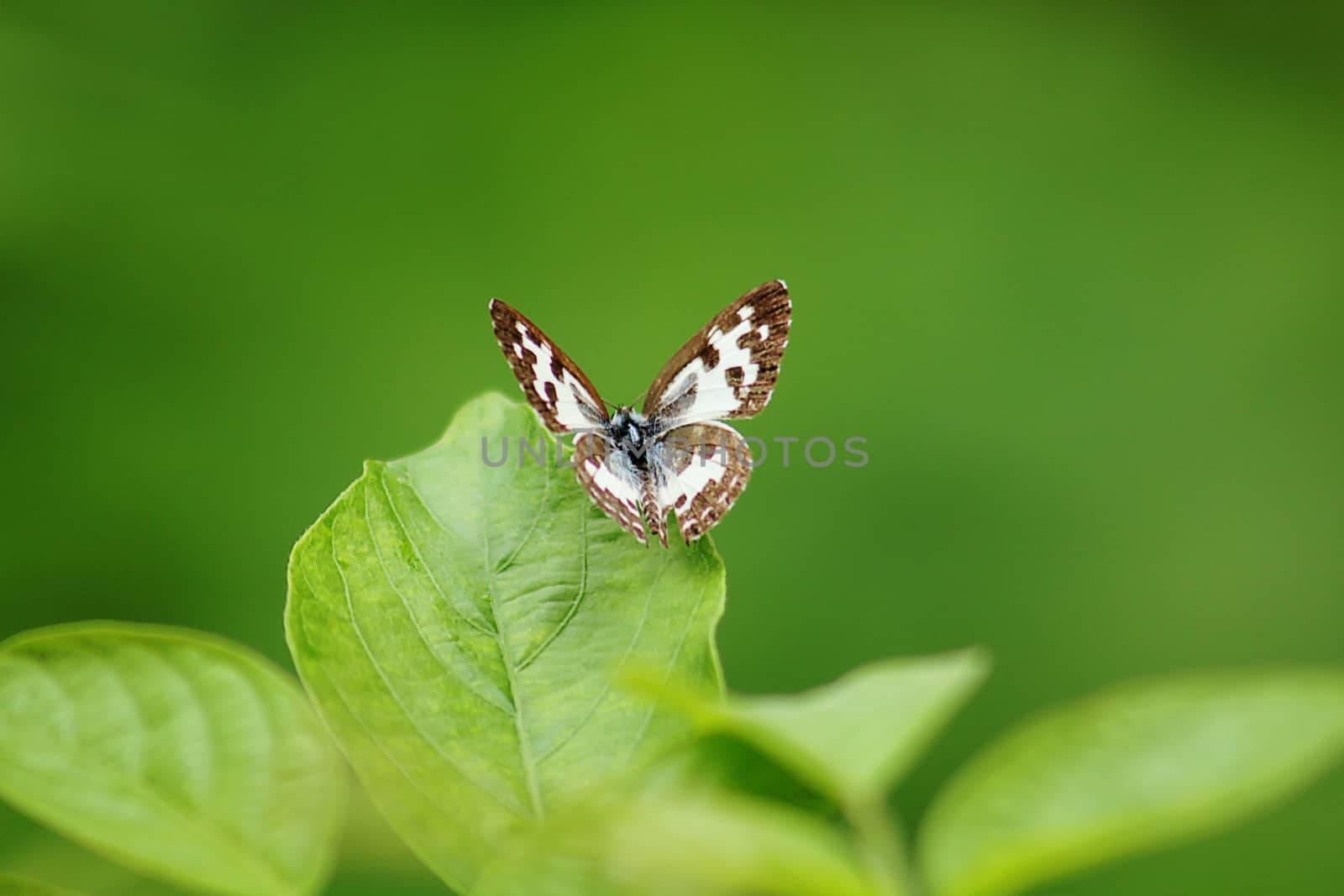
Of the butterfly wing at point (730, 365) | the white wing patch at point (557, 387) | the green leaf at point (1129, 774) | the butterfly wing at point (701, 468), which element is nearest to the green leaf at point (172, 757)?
the green leaf at point (1129, 774)

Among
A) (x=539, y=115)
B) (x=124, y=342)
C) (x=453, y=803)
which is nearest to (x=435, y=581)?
(x=453, y=803)

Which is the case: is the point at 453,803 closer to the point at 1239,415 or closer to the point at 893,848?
the point at 893,848

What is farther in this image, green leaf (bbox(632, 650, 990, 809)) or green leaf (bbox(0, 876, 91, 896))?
green leaf (bbox(0, 876, 91, 896))

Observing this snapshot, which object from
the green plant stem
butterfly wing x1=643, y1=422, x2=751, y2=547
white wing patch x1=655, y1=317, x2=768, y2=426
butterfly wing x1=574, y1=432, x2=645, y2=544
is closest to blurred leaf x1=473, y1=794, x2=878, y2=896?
the green plant stem

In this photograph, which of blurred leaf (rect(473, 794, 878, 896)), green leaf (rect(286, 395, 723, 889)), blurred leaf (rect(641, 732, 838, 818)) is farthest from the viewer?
green leaf (rect(286, 395, 723, 889))

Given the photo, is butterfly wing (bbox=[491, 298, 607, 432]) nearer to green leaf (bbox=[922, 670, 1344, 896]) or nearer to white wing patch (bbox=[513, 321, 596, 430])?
white wing patch (bbox=[513, 321, 596, 430])
